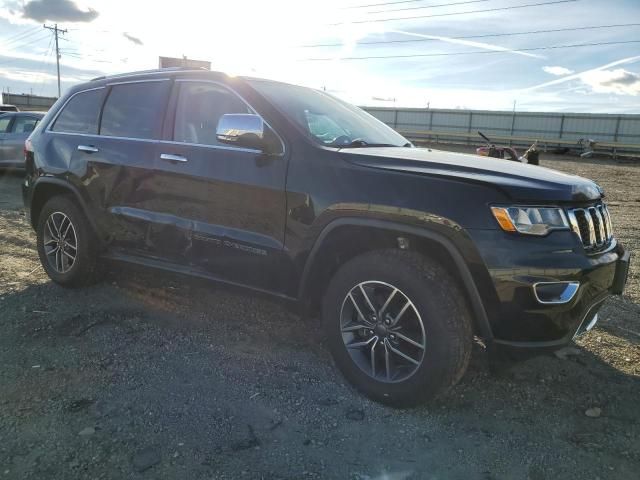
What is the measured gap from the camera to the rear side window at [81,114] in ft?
15.3

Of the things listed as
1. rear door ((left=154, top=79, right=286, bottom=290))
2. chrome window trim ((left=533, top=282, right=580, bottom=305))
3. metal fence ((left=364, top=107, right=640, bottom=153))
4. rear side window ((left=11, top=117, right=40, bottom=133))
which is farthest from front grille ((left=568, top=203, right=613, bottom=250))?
metal fence ((left=364, top=107, right=640, bottom=153))

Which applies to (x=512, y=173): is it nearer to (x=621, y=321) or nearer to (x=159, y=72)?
(x=621, y=321)

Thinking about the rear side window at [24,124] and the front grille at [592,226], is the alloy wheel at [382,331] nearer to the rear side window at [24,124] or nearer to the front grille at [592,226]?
the front grille at [592,226]

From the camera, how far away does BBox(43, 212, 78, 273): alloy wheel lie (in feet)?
15.5

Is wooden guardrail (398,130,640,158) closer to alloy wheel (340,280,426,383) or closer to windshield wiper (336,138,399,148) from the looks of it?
windshield wiper (336,138,399,148)

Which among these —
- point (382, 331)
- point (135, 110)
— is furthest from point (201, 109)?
point (382, 331)

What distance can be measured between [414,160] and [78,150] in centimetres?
306

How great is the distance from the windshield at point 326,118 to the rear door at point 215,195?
0.90 feet

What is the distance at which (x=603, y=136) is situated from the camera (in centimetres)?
3662

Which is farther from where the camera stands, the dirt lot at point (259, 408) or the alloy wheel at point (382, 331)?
the alloy wheel at point (382, 331)

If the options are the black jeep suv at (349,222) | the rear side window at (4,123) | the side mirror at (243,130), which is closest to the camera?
the black jeep suv at (349,222)

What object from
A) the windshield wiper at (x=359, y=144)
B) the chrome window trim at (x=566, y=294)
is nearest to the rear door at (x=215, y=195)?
the windshield wiper at (x=359, y=144)

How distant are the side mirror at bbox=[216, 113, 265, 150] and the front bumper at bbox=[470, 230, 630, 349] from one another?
1.47 meters

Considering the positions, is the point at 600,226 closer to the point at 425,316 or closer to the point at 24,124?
the point at 425,316
